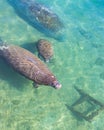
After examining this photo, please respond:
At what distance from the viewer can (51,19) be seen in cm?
1312

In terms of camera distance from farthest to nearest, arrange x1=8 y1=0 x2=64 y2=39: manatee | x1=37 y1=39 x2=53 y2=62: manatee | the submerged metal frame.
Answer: x1=8 y1=0 x2=64 y2=39: manatee
x1=37 y1=39 x2=53 y2=62: manatee
the submerged metal frame

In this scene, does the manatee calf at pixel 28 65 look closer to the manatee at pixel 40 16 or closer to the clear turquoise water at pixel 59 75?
the clear turquoise water at pixel 59 75

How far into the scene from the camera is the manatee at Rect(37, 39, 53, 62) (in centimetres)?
1114

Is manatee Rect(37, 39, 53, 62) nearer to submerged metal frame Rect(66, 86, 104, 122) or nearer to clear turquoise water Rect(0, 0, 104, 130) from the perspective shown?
clear turquoise water Rect(0, 0, 104, 130)

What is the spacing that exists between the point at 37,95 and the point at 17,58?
4.91ft

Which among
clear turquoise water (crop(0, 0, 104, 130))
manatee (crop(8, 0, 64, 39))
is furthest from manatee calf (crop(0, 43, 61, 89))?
manatee (crop(8, 0, 64, 39))

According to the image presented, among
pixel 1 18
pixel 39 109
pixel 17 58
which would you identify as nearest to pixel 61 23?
pixel 1 18

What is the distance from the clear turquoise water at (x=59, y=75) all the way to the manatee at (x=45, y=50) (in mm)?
396

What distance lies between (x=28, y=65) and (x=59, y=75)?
5.36 ft

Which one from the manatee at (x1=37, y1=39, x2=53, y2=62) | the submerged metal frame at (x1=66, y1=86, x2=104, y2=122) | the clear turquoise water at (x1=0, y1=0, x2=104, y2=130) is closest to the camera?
the clear turquoise water at (x1=0, y1=0, x2=104, y2=130)

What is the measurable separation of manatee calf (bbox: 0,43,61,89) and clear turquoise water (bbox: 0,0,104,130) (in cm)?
54

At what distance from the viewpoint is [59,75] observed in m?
11.3

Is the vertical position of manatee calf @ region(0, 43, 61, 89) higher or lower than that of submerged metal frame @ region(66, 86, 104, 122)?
higher

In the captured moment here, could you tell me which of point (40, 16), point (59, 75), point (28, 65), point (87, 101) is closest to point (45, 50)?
point (59, 75)
